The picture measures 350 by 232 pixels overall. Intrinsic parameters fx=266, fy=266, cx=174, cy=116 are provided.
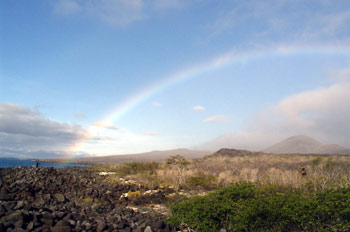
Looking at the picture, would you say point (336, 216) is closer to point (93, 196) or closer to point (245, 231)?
point (245, 231)

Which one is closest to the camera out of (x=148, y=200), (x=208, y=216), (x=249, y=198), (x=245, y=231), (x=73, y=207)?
(x=245, y=231)

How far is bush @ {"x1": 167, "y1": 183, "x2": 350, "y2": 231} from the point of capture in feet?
22.8

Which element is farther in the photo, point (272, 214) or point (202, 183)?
point (202, 183)

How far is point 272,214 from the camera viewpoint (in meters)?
7.39

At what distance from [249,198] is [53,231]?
5947mm

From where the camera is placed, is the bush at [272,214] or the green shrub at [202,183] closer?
the bush at [272,214]

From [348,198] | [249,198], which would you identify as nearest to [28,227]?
[249,198]

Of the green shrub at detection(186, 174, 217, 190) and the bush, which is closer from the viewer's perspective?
the bush

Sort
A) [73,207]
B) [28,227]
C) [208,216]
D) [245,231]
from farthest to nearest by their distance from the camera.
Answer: [73,207], [208,216], [245,231], [28,227]

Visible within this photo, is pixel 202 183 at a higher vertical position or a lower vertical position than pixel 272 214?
lower

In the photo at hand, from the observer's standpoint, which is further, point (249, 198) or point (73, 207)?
point (73, 207)

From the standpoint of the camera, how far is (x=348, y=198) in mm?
7145

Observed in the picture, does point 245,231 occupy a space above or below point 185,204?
below

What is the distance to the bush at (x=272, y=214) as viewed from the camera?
6.96 meters
